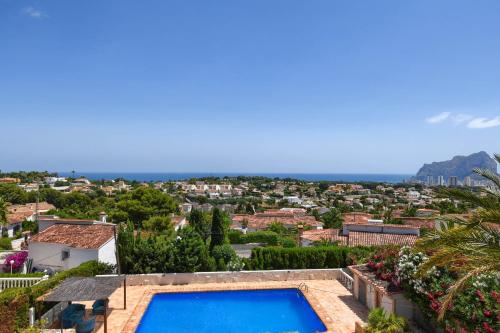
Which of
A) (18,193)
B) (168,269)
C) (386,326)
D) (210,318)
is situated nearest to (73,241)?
(168,269)

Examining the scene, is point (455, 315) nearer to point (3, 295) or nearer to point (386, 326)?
point (386, 326)

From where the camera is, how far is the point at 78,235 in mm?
19969

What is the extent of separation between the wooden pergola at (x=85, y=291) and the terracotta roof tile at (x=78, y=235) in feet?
21.5

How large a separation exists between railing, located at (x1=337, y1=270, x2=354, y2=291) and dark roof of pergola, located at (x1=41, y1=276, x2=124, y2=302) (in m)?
10.7

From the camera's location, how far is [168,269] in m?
18.2

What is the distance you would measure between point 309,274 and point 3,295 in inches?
524

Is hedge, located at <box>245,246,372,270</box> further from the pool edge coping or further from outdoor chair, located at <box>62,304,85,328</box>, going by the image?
outdoor chair, located at <box>62,304,85,328</box>

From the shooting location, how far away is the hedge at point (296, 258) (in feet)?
65.3

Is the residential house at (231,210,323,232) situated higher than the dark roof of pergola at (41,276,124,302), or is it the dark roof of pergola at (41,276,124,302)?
the dark roof of pergola at (41,276,124,302)

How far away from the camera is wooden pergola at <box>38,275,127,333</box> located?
35.9ft

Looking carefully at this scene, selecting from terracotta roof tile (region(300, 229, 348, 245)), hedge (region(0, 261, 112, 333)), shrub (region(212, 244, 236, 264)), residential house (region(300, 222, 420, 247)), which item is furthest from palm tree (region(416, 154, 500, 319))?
terracotta roof tile (region(300, 229, 348, 245))

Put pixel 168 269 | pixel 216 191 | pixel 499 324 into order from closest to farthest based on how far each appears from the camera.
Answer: pixel 499 324 < pixel 168 269 < pixel 216 191

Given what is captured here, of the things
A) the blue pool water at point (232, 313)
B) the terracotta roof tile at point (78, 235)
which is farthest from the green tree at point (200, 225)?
the blue pool water at point (232, 313)

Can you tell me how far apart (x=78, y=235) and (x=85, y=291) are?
31.2 feet
